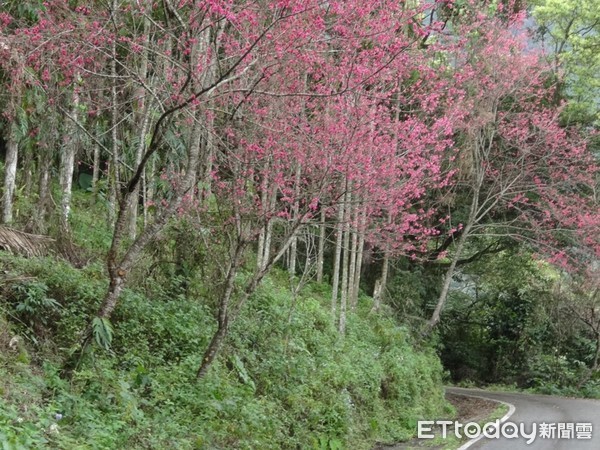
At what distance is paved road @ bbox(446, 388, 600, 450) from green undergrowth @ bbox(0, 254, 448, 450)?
199cm

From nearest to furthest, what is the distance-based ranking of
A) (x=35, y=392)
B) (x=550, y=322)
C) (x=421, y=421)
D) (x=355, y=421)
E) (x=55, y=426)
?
Result: (x=55, y=426) → (x=35, y=392) → (x=355, y=421) → (x=421, y=421) → (x=550, y=322)

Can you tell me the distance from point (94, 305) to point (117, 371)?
1.37m

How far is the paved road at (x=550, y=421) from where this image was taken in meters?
10.2

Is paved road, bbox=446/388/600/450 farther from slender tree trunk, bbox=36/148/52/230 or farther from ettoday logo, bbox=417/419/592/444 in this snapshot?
slender tree trunk, bbox=36/148/52/230

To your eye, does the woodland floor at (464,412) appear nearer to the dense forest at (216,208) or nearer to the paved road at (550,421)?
the dense forest at (216,208)

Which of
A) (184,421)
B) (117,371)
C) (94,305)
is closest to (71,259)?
(94,305)

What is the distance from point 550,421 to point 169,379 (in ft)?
32.2

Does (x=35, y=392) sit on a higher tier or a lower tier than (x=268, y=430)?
higher

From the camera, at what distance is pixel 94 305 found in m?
8.04

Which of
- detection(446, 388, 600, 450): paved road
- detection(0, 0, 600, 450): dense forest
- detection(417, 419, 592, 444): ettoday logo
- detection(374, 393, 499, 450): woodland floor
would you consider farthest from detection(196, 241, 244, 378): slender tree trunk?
detection(417, 419, 592, 444): ettoday logo

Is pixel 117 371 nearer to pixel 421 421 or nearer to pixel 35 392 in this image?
pixel 35 392

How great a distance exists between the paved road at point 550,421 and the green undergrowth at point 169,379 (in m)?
A: 1.99

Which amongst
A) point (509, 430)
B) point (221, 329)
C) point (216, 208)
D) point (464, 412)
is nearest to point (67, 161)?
point (216, 208)

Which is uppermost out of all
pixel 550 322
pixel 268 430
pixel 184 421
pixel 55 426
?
pixel 55 426
